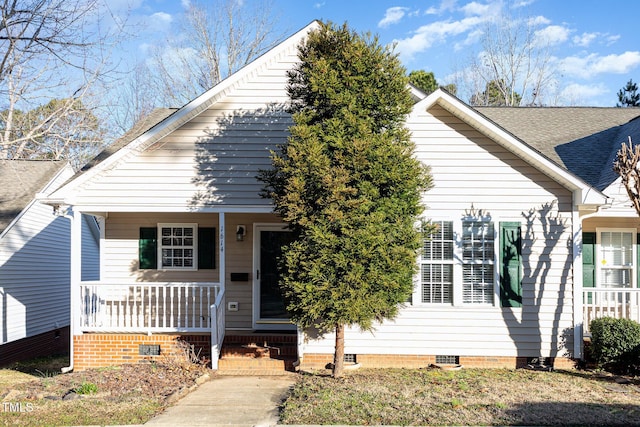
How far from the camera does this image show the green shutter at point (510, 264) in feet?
30.7

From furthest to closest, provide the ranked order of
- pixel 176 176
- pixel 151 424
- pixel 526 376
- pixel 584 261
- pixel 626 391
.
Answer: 1. pixel 584 261
2. pixel 176 176
3. pixel 526 376
4. pixel 626 391
5. pixel 151 424

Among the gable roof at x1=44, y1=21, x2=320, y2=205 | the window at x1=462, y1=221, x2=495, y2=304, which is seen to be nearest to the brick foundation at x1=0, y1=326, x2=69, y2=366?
the gable roof at x1=44, y1=21, x2=320, y2=205

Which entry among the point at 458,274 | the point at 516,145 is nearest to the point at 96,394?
the point at 458,274

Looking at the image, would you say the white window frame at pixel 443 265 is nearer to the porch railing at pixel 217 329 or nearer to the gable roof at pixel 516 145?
the gable roof at pixel 516 145

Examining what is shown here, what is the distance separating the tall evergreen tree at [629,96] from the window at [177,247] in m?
26.0

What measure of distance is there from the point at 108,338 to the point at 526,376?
717 cm

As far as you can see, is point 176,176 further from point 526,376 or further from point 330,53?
point 526,376

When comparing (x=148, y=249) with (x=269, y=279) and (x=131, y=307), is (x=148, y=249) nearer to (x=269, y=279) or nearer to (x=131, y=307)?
(x=131, y=307)

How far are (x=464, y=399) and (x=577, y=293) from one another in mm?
3543

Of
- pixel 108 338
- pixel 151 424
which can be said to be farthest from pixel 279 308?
pixel 151 424

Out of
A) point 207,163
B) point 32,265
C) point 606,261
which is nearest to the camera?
point 207,163

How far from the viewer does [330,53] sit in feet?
26.2

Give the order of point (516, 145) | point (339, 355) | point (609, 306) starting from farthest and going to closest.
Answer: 1. point (609, 306)
2. point (516, 145)
3. point (339, 355)

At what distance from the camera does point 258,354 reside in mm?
9562
